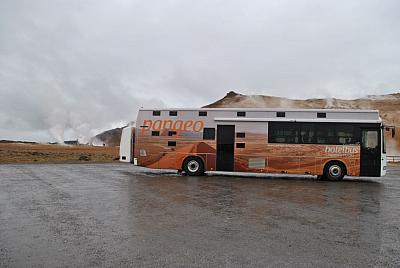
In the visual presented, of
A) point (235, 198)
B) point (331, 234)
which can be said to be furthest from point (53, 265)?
point (235, 198)

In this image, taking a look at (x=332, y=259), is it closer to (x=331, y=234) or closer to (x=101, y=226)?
(x=331, y=234)

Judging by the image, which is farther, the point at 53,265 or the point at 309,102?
the point at 309,102

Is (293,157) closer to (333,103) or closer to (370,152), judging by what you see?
(370,152)

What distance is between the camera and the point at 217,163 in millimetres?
17719

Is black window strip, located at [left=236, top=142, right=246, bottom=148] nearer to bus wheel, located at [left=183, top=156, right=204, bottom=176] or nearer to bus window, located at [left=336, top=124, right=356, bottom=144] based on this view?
bus wheel, located at [left=183, top=156, right=204, bottom=176]

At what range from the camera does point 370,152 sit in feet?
53.9

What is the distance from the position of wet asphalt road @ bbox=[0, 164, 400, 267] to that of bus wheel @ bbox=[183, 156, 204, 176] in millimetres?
6788

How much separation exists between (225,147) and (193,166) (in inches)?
71.5

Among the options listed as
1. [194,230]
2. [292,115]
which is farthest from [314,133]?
[194,230]

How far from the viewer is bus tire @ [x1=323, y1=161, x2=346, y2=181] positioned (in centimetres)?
1670

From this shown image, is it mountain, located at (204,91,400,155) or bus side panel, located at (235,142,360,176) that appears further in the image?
mountain, located at (204,91,400,155)

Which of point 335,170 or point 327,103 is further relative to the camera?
point 327,103

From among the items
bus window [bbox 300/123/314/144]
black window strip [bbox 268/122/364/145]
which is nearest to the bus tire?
black window strip [bbox 268/122/364/145]

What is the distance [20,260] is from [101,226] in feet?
6.49
